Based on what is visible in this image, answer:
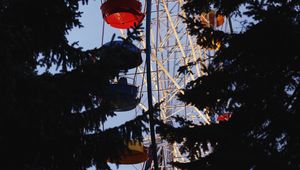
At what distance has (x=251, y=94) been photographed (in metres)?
5.79

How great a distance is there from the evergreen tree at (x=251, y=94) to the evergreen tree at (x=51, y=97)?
748mm

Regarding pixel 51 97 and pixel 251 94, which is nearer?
pixel 51 97

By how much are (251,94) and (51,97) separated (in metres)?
1.87

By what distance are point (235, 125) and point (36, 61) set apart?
2.18 m

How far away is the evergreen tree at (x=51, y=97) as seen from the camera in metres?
5.34

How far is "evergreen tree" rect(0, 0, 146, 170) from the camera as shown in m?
5.34

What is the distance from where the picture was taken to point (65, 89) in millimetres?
6023

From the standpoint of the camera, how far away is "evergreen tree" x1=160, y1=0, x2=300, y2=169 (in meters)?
5.32

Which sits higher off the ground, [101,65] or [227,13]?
[227,13]

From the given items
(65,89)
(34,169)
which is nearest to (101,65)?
(65,89)

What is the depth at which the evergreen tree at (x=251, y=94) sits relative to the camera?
532 cm

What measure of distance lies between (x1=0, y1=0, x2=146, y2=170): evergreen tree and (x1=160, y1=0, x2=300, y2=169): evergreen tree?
0.75 meters

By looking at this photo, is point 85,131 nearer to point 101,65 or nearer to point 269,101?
point 101,65

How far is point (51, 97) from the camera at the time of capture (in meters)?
5.52
